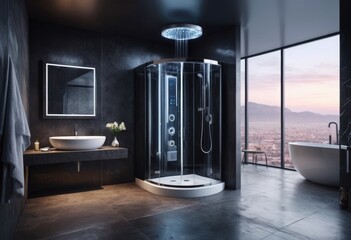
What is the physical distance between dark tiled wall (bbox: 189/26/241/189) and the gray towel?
3.15 metres

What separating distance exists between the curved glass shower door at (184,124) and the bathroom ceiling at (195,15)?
2.33 feet

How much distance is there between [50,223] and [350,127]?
12.3ft

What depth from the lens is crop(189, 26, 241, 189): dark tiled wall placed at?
418 cm

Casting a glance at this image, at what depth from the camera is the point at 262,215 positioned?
3039mm

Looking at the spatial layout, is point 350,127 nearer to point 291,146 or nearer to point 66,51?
point 291,146

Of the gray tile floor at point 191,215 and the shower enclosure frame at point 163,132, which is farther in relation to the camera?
the shower enclosure frame at point 163,132

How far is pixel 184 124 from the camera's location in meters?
4.22

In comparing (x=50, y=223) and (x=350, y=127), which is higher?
(x=350, y=127)

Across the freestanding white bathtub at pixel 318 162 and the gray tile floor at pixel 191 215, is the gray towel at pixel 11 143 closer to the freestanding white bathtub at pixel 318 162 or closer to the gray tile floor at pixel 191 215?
the gray tile floor at pixel 191 215

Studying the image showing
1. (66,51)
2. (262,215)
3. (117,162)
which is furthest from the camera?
(117,162)

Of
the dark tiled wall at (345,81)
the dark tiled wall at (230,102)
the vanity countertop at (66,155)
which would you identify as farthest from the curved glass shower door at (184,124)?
the dark tiled wall at (345,81)

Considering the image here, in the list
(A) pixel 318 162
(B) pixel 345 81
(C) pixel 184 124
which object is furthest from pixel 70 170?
(B) pixel 345 81

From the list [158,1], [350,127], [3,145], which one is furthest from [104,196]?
[350,127]

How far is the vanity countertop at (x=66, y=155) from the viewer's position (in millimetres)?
3358
